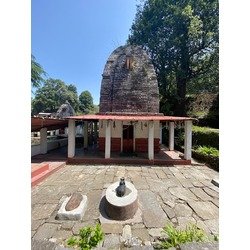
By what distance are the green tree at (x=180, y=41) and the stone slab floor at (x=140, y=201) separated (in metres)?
12.7

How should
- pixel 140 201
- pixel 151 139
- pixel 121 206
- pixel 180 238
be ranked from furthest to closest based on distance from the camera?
1. pixel 151 139
2. pixel 140 201
3. pixel 121 206
4. pixel 180 238

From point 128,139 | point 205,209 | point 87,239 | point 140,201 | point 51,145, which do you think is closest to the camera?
point 87,239

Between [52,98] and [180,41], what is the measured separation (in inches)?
1601

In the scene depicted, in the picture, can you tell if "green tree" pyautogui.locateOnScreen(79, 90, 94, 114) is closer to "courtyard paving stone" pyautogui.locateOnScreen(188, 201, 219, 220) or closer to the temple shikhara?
the temple shikhara

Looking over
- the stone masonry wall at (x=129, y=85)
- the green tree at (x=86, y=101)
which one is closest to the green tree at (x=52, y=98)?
the green tree at (x=86, y=101)

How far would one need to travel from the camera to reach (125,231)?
4707 mm

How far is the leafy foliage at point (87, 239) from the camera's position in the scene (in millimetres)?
4128

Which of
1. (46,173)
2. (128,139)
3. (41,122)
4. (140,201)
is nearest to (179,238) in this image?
(140,201)

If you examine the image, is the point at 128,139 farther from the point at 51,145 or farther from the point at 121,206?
the point at 121,206

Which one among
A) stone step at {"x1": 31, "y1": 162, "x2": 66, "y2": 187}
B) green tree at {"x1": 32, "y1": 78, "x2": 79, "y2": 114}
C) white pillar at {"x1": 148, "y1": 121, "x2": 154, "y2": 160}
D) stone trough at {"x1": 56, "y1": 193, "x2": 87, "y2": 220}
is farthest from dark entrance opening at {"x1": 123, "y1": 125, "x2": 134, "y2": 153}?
green tree at {"x1": 32, "y1": 78, "x2": 79, "y2": 114}

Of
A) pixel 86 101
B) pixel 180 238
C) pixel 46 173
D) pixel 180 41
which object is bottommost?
pixel 180 238

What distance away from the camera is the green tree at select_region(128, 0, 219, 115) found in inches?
757

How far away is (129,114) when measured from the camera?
14312 mm

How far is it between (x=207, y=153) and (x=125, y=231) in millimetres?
8769
